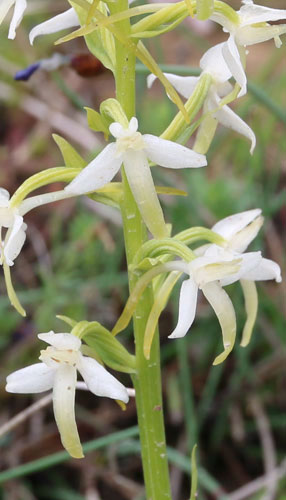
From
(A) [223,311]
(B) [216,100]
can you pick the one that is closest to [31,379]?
(A) [223,311]

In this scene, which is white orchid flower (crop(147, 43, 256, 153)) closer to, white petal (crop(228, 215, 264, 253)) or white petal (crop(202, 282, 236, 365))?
white petal (crop(228, 215, 264, 253))

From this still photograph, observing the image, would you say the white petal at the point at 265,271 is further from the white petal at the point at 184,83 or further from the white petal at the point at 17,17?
the white petal at the point at 17,17

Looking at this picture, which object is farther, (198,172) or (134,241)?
(198,172)

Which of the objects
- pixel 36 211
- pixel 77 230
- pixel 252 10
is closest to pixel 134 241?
pixel 252 10

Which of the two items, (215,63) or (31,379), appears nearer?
(31,379)

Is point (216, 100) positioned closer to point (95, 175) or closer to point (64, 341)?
point (95, 175)

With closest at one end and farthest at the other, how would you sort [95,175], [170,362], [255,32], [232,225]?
[95,175], [255,32], [232,225], [170,362]

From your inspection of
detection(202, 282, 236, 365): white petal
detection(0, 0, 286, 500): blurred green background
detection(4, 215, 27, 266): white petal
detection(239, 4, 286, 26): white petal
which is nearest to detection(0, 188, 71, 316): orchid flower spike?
detection(4, 215, 27, 266): white petal

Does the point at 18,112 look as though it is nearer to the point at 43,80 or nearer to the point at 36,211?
the point at 43,80
